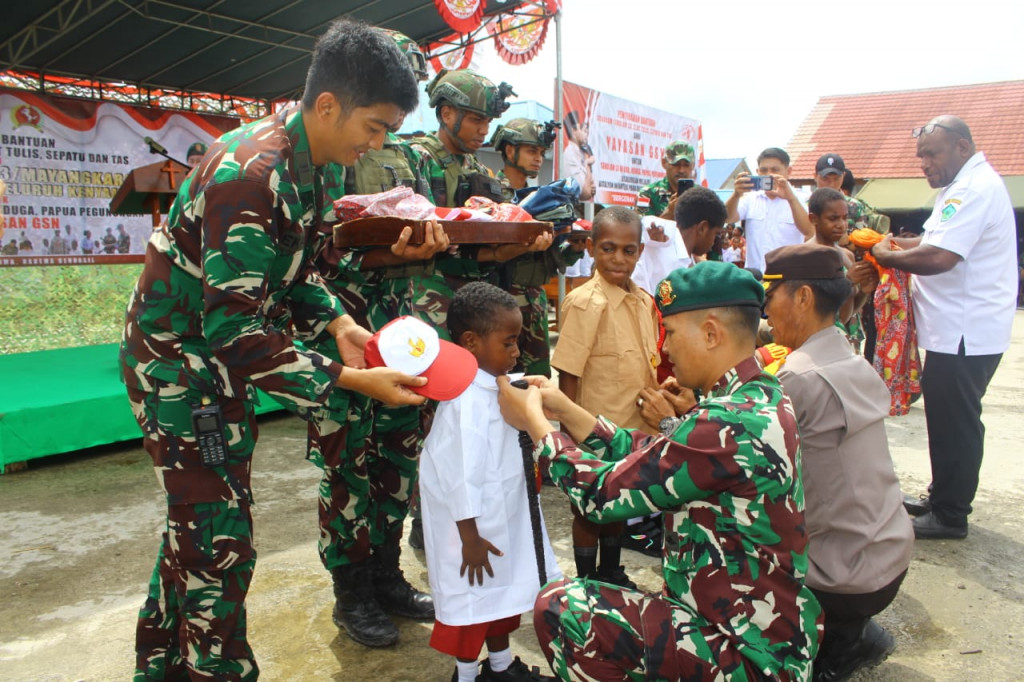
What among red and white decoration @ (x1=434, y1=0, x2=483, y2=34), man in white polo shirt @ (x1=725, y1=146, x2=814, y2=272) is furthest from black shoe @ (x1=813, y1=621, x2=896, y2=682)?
red and white decoration @ (x1=434, y1=0, x2=483, y2=34)

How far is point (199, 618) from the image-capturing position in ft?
6.72

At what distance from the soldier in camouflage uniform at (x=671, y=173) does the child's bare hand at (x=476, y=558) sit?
380 cm

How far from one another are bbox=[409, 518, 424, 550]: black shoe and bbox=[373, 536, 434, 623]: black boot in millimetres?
569

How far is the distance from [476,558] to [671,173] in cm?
412

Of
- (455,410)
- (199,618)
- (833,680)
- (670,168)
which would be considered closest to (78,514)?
(199,618)

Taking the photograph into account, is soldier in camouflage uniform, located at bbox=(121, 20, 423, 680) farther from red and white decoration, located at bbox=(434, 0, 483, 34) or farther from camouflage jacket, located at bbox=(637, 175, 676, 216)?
red and white decoration, located at bbox=(434, 0, 483, 34)

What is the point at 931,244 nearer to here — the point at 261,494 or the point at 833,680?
the point at 833,680

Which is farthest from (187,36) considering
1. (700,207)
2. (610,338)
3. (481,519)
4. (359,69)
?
(481,519)

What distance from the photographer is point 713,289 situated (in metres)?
1.92

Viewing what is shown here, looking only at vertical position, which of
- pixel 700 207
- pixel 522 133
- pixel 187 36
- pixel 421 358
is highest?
pixel 187 36

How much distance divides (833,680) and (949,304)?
2.31 m

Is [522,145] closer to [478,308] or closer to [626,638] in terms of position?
[478,308]

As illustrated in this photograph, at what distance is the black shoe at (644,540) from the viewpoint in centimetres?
361

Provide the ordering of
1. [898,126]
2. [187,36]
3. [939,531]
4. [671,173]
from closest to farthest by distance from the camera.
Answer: [939,531] → [671,173] → [187,36] → [898,126]
